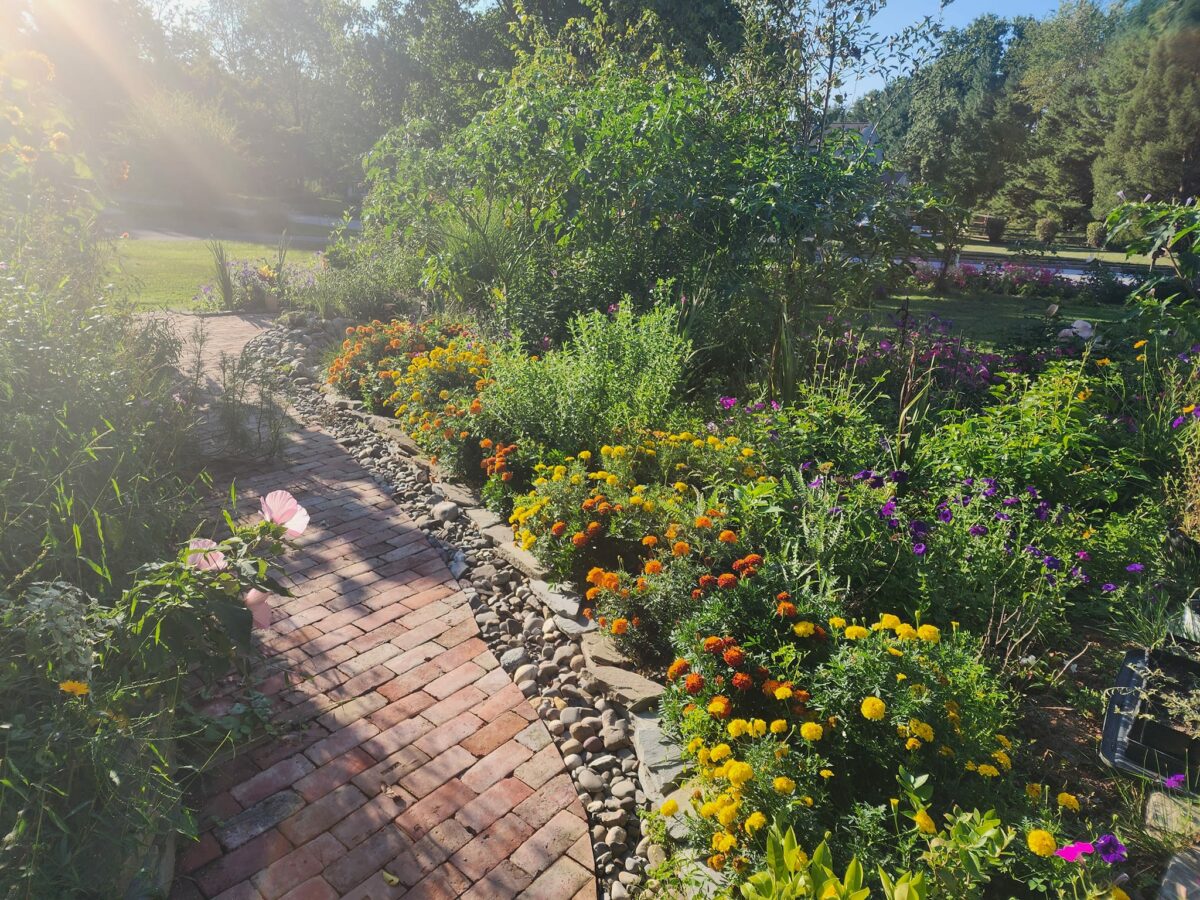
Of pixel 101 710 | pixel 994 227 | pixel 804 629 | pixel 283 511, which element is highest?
pixel 994 227

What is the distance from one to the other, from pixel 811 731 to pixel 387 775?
1370mm

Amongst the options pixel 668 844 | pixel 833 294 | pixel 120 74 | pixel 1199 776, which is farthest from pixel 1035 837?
pixel 120 74

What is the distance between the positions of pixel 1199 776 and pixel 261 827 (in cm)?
266

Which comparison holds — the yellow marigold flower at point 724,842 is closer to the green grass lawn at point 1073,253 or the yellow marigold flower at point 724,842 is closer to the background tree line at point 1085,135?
the background tree line at point 1085,135

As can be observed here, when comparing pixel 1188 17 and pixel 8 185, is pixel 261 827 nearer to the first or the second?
pixel 8 185

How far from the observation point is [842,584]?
2764 millimetres

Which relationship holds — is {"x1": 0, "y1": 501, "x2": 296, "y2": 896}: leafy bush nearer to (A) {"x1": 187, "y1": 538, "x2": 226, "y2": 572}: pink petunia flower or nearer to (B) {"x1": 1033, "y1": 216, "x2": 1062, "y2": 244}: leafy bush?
(A) {"x1": 187, "y1": 538, "x2": 226, "y2": 572}: pink petunia flower

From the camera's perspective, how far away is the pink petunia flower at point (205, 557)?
1936mm

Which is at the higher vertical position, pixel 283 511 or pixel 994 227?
pixel 994 227

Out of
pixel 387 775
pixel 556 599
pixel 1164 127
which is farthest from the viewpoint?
pixel 1164 127

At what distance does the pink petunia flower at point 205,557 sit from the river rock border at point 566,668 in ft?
4.09

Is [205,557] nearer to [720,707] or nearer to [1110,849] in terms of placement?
[720,707]

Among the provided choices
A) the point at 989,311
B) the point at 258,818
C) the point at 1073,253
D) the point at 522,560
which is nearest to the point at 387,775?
the point at 258,818

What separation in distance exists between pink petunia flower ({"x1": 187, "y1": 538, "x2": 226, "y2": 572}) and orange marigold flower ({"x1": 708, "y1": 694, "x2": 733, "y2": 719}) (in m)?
1.48
